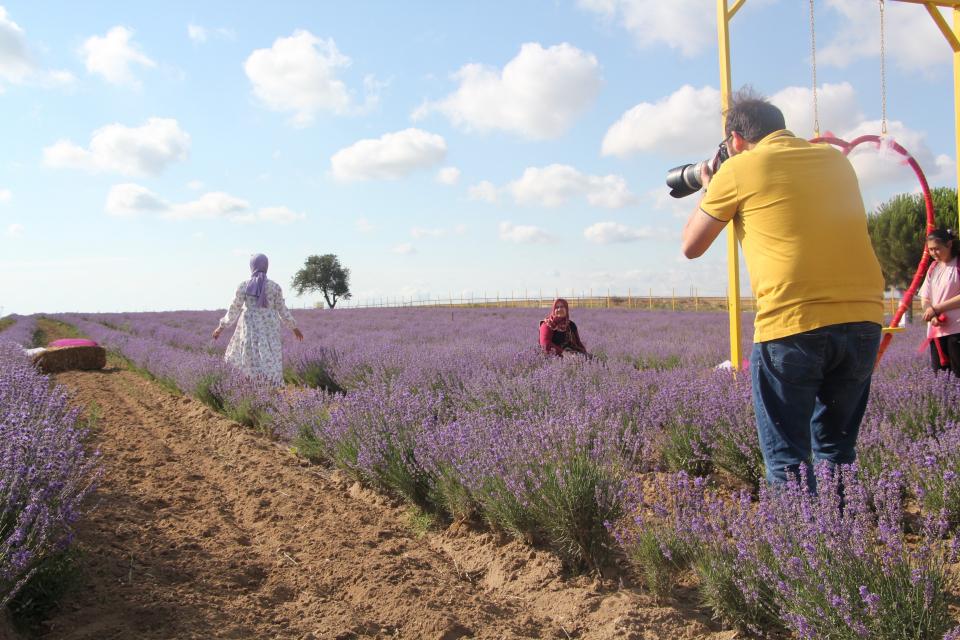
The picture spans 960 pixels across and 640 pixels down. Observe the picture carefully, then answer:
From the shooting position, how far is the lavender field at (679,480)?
1691 millimetres

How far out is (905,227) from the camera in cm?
2331

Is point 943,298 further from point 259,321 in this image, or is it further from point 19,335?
point 19,335

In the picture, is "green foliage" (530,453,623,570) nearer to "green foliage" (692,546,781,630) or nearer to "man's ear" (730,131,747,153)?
"green foliage" (692,546,781,630)

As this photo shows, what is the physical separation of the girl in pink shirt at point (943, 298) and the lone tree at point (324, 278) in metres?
54.4

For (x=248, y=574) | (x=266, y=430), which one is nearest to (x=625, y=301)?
(x=266, y=430)

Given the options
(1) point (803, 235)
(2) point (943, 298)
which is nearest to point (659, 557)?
(1) point (803, 235)

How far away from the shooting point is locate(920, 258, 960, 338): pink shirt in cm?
413

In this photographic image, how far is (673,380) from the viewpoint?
14.8ft

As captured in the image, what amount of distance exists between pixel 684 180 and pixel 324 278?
55.5m

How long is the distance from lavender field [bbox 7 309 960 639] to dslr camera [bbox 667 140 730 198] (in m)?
1.12

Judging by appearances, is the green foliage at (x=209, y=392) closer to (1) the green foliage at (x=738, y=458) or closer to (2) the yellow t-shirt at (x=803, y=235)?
(1) the green foliage at (x=738, y=458)

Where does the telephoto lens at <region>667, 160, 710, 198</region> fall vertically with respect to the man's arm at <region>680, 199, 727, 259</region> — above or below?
above

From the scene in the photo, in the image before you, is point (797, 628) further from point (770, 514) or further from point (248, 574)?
point (248, 574)

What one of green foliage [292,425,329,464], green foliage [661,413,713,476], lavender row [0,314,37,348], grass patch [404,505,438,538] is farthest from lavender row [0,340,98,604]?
lavender row [0,314,37,348]
